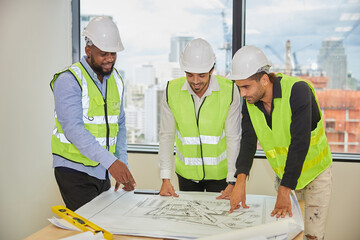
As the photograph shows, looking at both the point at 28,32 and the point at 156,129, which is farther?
the point at 156,129

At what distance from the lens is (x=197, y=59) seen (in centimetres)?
206

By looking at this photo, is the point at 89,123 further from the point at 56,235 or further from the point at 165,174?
the point at 56,235

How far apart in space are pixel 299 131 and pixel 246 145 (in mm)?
294

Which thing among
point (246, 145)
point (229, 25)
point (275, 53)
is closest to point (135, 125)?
point (229, 25)

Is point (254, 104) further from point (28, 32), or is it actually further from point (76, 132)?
point (28, 32)

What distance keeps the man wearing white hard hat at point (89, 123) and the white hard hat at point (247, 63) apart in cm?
60

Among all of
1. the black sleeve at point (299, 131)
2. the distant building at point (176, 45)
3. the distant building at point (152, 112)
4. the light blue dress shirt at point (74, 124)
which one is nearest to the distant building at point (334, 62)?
the distant building at point (176, 45)

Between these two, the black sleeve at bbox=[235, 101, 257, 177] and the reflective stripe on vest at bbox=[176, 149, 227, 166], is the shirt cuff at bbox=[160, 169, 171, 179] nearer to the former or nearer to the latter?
the reflective stripe on vest at bbox=[176, 149, 227, 166]

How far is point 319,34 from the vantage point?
3.42 m

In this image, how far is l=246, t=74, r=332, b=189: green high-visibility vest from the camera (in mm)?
1885

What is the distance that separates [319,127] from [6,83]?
2.60 meters

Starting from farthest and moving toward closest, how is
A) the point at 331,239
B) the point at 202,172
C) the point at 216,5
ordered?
the point at 216,5, the point at 331,239, the point at 202,172

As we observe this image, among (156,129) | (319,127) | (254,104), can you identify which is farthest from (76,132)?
(156,129)

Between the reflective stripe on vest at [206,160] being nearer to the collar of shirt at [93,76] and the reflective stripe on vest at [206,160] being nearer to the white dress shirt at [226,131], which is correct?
the white dress shirt at [226,131]
